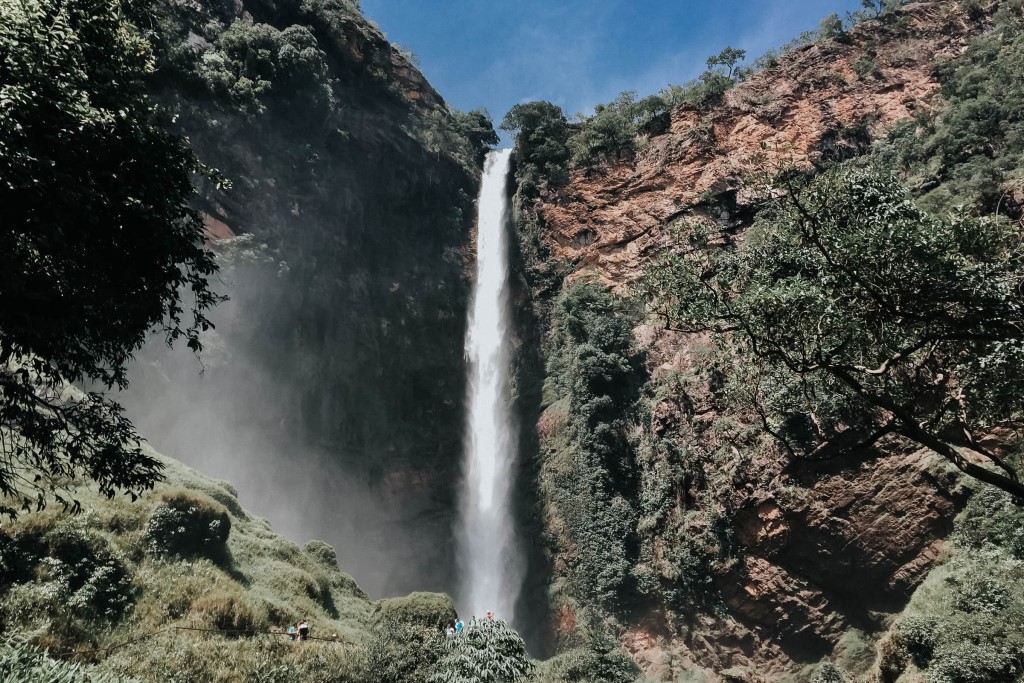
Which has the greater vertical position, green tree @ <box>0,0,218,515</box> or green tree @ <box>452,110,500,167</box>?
green tree @ <box>452,110,500,167</box>

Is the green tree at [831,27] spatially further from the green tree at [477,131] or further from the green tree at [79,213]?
the green tree at [79,213]

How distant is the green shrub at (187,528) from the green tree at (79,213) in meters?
7.44

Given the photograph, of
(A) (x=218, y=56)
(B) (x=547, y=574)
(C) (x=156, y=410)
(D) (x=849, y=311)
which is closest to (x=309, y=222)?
(A) (x=218, y=56)

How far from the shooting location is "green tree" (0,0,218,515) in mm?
7102

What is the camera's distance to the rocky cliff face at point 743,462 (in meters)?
17.2

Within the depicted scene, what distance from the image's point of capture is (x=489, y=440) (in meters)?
32.6

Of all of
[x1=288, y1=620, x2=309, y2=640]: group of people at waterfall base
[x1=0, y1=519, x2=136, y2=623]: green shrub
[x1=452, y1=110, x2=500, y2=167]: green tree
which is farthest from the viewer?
[x1=452, y1=110, x2=500, y2=167]: green tree

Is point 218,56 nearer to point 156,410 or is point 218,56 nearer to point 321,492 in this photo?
point 156,410

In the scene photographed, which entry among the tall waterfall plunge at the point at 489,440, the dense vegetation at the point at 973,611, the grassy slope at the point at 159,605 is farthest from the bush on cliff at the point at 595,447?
the dense vegetation at the point at 973,611

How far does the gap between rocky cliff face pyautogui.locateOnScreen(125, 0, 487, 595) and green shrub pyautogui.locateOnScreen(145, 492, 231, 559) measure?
1281cm

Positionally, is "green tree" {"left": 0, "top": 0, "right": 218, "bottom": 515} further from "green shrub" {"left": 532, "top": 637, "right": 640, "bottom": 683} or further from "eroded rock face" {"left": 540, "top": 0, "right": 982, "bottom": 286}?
"eroded rock face" {"left": 540, "top": 0, "right": 982, "bottom": 286}

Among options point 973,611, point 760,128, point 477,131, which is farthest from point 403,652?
point 477,131

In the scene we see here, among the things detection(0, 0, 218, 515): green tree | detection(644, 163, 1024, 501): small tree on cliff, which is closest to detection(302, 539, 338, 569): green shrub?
detection(0, 0, 218, 515): green tree

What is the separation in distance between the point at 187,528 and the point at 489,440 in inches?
714
